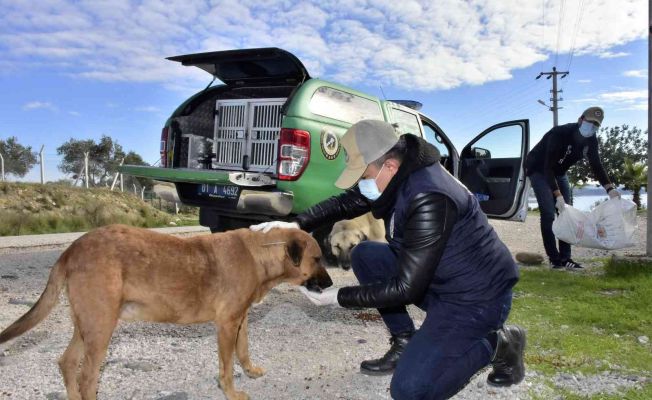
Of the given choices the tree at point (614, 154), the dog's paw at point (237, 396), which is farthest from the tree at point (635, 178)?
the dog's paw at point (237, 396)

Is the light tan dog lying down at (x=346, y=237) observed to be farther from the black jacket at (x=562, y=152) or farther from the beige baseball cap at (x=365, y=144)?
the beige baseball cap at (x=365, y=144)

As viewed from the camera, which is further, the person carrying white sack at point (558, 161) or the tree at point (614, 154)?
the tree at point (614, 154)

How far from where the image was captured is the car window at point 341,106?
5.71 meters

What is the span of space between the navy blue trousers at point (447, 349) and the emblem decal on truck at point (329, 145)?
2777 millimetres

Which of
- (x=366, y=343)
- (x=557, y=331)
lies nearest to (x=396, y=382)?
(x=366, y=343)

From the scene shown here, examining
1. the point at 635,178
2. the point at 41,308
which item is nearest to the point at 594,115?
the point at 41,308

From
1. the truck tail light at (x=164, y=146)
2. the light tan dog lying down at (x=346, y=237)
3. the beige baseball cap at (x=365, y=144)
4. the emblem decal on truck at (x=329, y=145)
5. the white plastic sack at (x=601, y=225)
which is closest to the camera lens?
the beige baseball cap at (x=365, y=144)

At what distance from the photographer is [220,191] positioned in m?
5.87

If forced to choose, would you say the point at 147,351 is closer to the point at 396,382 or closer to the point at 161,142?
the point at 396,382

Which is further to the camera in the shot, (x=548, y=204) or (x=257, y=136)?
(x=548, y=204)

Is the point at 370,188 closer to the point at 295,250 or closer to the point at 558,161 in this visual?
the point at 295,250

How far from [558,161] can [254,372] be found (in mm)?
5770

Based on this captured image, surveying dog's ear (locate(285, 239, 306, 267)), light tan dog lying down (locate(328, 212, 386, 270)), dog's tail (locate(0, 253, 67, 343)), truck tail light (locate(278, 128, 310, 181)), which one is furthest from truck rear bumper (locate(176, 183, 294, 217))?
dog's tail (locate(0, 253, 67, 343))

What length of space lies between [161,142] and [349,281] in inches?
123
